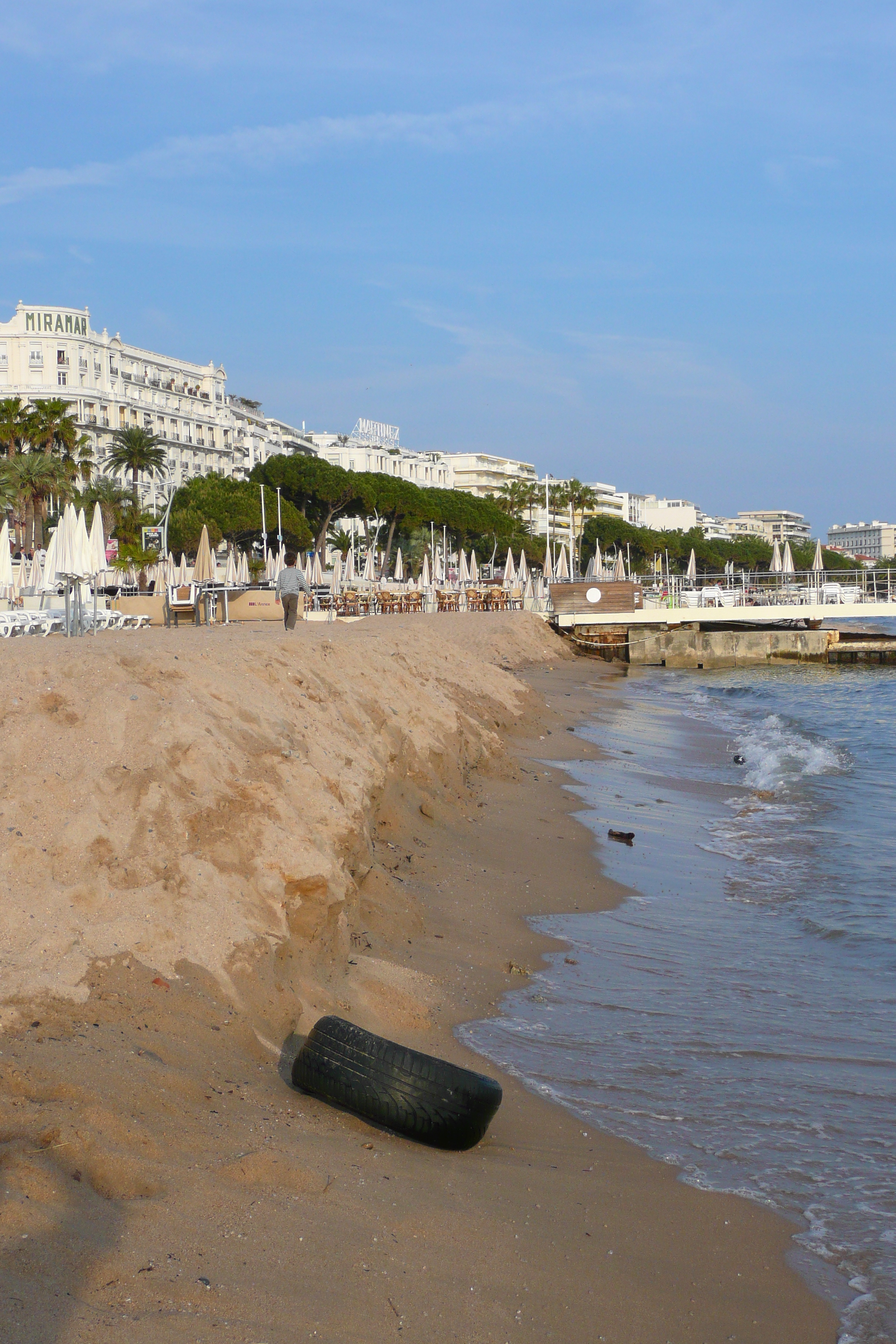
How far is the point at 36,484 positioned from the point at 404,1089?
64.4 meters

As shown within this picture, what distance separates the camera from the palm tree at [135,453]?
93000 mm

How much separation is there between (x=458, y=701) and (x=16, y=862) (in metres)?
13.4

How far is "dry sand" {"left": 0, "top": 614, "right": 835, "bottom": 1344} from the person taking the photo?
3619 millimetres

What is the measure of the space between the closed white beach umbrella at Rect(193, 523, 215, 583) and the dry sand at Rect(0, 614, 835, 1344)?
26.5 meters

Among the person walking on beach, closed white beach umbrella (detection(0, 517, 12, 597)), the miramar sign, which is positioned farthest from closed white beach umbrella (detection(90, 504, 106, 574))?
the miramar sign

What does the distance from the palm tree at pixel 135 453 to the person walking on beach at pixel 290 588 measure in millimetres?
71504

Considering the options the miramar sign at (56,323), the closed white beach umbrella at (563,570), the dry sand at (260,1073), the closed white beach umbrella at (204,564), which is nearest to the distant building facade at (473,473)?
the miramar sign at (56,323)

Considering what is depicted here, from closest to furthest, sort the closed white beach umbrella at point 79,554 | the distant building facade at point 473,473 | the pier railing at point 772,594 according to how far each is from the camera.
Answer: the closed white beach umbrella at point 79,554
the pier railing at point 772,594
the distant building facade at point 473,473

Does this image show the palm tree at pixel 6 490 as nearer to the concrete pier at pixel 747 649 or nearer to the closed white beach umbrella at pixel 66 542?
the concrete pier at pixel 747 649

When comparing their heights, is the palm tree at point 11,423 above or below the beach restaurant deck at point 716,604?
above

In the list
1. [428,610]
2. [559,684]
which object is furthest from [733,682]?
[428,610]

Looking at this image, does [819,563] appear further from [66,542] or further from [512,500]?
[512,500]

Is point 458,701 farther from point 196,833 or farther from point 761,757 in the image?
point 196,833

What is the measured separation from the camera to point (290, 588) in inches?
813
